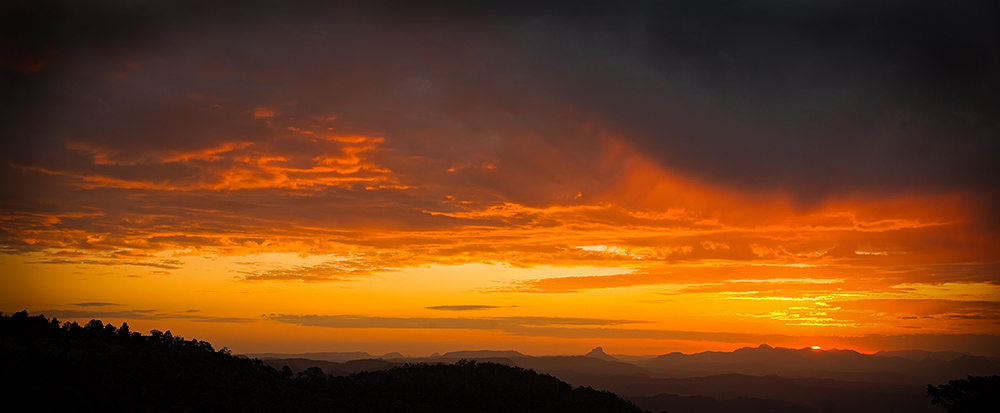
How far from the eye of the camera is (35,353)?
36000 millimetres

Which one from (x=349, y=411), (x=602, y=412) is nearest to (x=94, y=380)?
(x=349, y=411)

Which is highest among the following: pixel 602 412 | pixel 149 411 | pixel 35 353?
pixel 35 353

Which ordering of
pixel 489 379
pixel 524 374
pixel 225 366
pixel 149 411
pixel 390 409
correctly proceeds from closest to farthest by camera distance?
pixel 149 411 < pixel 225 366 < pixel 390 409 < pixel 489 379 < pixel 524 374

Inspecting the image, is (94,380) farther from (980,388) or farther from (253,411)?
(980,388)

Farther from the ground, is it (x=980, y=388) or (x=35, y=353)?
(x=35, y=353)

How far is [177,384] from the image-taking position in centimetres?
4056

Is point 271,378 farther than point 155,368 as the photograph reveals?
Yes

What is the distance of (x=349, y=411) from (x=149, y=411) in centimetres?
1765

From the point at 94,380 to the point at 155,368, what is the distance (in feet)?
17.9

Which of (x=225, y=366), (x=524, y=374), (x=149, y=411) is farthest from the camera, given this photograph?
(x=524, y=374)

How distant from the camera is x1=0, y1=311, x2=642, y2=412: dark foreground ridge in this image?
33750 millimetres

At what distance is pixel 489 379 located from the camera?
75188 millimetres

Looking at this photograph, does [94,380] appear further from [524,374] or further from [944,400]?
[944,400]

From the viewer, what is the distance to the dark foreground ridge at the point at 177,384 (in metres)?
33.8
